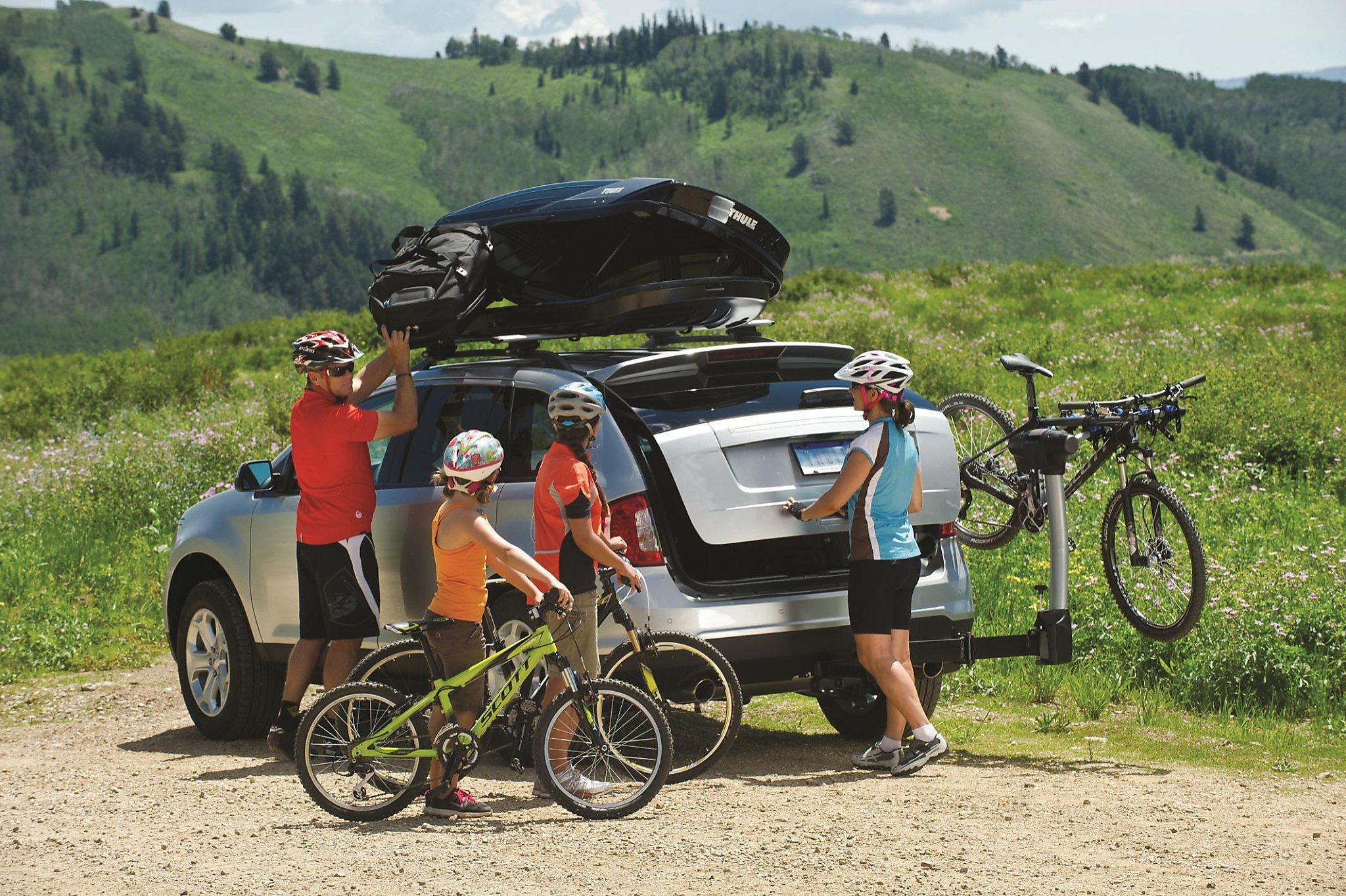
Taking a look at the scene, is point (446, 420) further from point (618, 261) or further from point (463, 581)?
point (463, 581)

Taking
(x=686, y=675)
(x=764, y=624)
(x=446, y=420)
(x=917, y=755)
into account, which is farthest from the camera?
(x=446, y=420)

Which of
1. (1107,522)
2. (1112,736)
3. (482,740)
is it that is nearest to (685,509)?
(482,740)

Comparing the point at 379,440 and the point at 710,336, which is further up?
the point at 710,336

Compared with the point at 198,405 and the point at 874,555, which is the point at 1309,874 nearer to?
the point at 874,555

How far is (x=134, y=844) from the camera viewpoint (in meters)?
6.12

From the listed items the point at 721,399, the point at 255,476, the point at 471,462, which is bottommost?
the point at 255,476

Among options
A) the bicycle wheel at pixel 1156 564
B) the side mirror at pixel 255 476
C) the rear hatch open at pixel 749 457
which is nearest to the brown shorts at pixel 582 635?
the rear hatch open at pixel 749 457

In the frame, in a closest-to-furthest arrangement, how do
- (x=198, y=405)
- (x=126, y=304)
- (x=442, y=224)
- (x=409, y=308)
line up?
(x=409, y=308), (x=442, y=224), (x=198, y=405), (x=126, y=304)

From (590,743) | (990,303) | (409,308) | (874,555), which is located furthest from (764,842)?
(990,303)

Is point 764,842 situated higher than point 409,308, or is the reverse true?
point 409,308

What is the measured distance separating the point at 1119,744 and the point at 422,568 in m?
3.70

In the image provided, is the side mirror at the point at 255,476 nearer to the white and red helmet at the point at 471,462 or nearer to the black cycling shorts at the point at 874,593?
the white and red helmet at the point at 471,462

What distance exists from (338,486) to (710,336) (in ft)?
7.31

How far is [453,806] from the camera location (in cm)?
642
